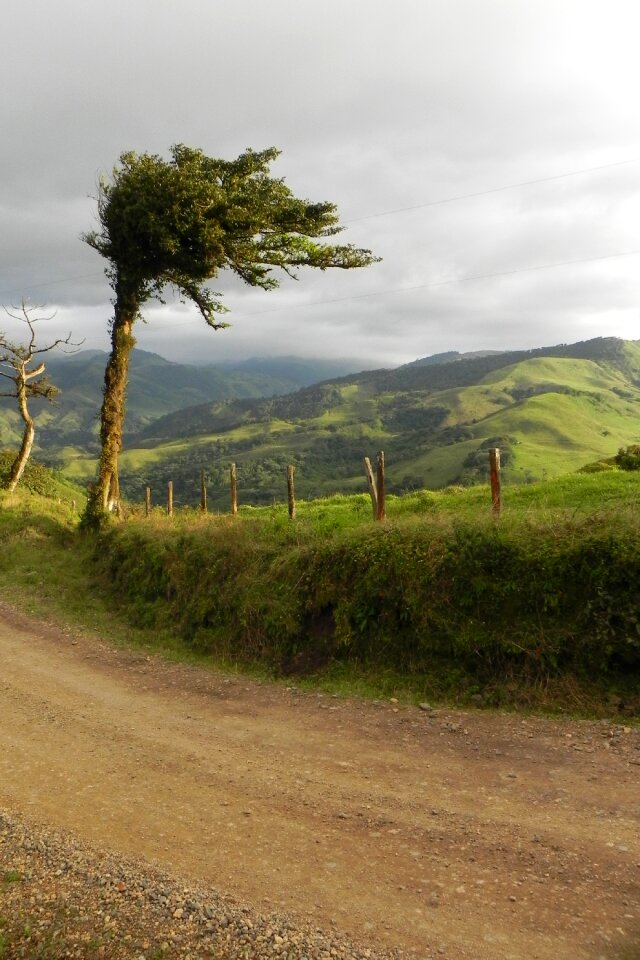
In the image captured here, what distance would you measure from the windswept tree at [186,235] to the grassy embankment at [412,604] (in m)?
7.89

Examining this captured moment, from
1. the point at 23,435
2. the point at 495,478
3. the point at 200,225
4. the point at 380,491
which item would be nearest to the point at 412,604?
the point at 495,478

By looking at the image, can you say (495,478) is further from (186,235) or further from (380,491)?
(186,235)

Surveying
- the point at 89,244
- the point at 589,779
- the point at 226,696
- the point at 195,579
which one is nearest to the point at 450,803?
the point at 589,779

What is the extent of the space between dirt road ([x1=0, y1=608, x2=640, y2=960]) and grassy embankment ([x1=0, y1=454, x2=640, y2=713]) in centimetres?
92

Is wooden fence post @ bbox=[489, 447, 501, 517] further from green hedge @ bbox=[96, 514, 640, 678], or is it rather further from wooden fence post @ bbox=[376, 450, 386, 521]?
wooden fence post @ bbox=[376, 450, 386, 521]

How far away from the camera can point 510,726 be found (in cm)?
826

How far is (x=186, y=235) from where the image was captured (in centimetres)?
2027

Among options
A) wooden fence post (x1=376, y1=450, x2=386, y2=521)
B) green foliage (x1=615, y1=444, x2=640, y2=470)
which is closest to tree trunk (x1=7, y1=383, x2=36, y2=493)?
wooden fence post (x1=376, y1=450, x2=386, y2=521)

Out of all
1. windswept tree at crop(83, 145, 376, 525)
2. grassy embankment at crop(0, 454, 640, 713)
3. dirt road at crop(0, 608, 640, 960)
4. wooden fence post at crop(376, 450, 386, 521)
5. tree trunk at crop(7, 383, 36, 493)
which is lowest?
dirt road at crop(0, 608, 640, 960)

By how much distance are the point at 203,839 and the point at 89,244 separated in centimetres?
2130

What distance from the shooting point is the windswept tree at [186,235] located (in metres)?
19.8

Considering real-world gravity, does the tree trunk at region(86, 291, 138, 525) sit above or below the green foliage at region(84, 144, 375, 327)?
below

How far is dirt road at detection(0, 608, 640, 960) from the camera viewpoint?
15.8 ft

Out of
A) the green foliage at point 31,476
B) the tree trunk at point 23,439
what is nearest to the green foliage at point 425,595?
the tree trunk at point 23,439
